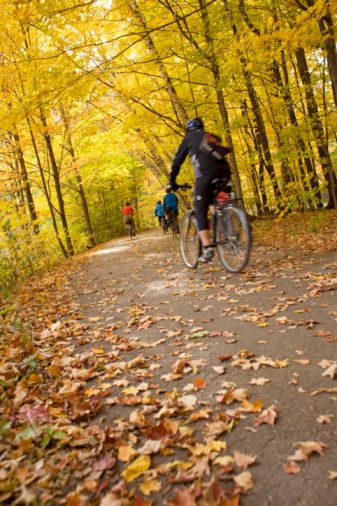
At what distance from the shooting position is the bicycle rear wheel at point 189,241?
7.60 m

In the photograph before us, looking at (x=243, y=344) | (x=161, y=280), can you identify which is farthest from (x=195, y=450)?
(x=161, y=280)

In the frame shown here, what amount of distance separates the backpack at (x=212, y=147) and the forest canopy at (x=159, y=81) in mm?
1943

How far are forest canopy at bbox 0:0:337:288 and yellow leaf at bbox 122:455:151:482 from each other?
19.7 ft

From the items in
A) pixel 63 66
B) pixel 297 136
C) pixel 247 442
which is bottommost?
pixel 247 442

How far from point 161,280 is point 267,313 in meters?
3.45

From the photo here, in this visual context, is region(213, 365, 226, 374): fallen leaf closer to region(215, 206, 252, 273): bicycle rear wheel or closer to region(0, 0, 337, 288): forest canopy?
region(215, 206, 252, 273): bicycle rear wheel

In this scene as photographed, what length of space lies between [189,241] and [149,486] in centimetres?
580

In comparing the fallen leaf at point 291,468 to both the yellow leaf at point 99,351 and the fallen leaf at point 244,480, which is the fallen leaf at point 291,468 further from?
the yellow leaf at point 99,351

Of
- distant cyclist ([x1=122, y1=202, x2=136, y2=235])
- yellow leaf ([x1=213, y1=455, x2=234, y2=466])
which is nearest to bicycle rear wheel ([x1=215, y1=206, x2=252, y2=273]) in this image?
yellow leaf ([x1=213, y1=455, x2=234, y2=466])

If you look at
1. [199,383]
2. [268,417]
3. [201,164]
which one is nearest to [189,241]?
[201,164]

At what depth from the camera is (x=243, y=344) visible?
4055mm

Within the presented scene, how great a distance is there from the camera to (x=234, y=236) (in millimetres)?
6246

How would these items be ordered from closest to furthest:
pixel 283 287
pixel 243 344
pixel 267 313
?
pixel 243 344
pixel 267 313
pixel 283 287

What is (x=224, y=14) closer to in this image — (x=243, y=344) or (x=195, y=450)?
(x=243, y=344)
